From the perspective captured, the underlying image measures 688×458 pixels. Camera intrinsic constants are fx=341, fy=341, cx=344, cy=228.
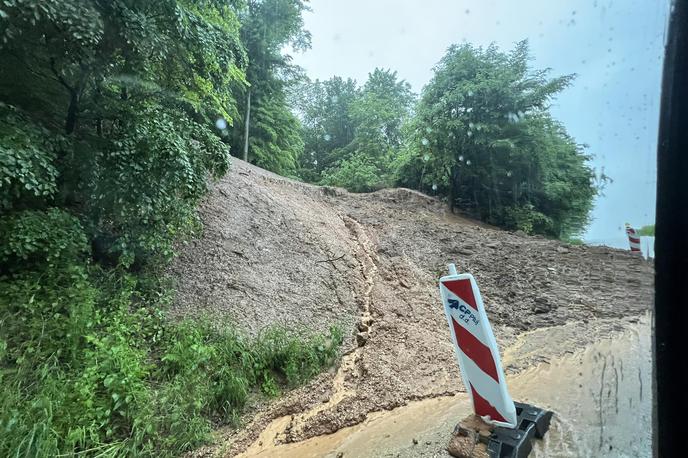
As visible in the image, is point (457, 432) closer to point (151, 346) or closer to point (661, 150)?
point (661, 150)

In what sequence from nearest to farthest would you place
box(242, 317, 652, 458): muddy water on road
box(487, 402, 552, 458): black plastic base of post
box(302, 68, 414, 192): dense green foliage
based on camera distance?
box(242, 317, 652, 458): muddy water on road < box(487, 402, 552, 458): black plastic base of post < box(302, 68, 414, 192): dense green foliage

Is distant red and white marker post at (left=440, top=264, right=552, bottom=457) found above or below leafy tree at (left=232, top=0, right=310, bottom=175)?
below

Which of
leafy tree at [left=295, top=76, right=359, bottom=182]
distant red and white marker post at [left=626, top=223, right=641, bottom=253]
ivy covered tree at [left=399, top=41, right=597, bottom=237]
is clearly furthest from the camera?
leafy tree at [left=295, top=76, right=359, bottom=182]

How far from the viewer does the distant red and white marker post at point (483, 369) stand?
1.99 meters

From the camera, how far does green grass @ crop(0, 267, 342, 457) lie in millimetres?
2416

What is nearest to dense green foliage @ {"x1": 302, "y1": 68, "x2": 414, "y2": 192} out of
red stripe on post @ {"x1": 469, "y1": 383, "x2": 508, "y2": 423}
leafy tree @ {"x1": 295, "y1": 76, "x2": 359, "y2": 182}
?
leafy tree @ {"x1": 295, "y1": 76, "x2": 359, "y2": 182}

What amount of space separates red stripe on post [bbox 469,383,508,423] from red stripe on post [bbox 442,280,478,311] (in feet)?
1.85

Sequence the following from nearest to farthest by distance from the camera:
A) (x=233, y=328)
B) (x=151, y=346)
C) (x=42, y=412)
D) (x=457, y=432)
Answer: (x=457, y=432) < (x=42, y=412) < (x=151, y=346) < (x=233, y=328)

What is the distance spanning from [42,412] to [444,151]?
838 cm

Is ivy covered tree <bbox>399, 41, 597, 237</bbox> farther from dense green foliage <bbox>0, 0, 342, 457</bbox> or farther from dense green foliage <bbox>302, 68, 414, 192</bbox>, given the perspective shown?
dense green foliage <bbox>0, 0, 342, 457</bbox>

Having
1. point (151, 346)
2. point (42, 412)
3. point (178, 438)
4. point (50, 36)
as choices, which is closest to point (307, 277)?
point (151, 346)

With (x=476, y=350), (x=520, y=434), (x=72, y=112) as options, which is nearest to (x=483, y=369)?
(x=476, y=350)

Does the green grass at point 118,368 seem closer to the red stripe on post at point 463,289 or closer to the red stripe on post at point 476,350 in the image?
the red stripe on post at point 476,350

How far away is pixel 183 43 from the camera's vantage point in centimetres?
418
